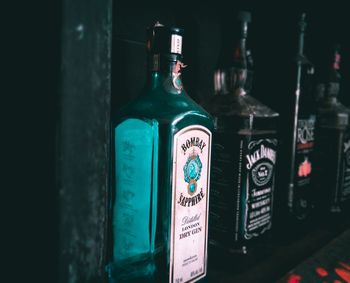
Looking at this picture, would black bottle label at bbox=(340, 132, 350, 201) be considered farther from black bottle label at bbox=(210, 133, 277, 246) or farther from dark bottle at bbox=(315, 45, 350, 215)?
black bottle label at bbox=(210, 133, 277, 246)

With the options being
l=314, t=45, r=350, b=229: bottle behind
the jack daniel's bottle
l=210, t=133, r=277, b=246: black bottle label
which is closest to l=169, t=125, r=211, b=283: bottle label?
the jack daniel's bottle

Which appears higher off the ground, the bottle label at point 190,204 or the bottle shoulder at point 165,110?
the bottle shoulder at point 165,110

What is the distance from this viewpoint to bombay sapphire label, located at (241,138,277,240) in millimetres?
755

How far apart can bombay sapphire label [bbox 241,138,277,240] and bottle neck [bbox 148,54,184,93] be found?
199 mm

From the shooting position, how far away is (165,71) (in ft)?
2.05

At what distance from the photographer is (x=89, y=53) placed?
0.37m

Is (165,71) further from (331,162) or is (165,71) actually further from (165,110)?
(331,162)

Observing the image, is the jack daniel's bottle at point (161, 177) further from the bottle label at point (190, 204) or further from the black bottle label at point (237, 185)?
the black bottle label at point (237, 185)

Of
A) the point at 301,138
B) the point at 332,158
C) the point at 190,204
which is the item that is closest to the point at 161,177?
the point at 190,204

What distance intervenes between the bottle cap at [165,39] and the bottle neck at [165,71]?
0.04 feet

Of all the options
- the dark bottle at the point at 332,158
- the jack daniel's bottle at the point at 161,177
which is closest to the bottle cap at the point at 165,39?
the jack daniel's bottle at the point at 161,177

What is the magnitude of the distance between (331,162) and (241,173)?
380 mm

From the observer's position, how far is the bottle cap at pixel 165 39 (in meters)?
0.60

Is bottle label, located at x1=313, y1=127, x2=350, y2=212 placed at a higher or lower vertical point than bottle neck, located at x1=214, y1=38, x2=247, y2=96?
lower
